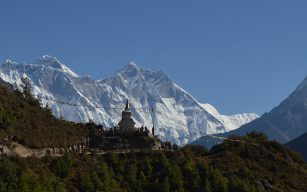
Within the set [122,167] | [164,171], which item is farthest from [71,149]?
[164,171]

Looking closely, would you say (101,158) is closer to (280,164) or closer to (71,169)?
(71,169)

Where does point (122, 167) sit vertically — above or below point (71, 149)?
below

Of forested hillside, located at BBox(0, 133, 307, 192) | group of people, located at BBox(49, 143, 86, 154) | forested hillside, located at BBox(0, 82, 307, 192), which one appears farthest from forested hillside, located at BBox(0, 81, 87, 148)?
forested hillside, located at BBox(0, 133, 307, 192)

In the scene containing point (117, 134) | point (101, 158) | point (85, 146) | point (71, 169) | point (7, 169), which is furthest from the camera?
point (117, 134)

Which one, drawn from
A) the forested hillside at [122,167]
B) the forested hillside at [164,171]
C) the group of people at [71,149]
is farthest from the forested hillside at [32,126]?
the forested hillside at [164,171]

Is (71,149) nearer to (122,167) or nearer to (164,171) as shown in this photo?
(122,167)

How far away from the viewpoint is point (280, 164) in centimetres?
11300

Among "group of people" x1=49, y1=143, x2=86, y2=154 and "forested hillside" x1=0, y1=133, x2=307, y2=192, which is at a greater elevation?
"group of people" x1=49, y1=143, x2=86, y2=154

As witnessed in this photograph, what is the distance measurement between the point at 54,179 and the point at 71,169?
6099 mm

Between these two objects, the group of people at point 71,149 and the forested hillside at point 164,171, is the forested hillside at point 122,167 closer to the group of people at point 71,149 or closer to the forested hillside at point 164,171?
the forested hillside at point 164,171

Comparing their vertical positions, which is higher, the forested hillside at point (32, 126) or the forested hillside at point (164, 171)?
the forested hillside at point (32, 126)

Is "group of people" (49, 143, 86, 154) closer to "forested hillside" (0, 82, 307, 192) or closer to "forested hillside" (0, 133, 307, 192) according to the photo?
"forested hillside" (0, 82, 307, 192)

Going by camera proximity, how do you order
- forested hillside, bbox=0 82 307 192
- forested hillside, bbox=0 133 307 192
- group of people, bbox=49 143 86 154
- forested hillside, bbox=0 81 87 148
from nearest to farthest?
1. forested hillside, bbox=0 133 307 192
2. forested hillside, bbox=0 82 307 192
3. forested hillside, bbox=0 81 87 148
4. group of people, bbox=49 143 86 154

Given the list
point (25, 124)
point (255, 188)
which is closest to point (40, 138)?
point (25, 124)
